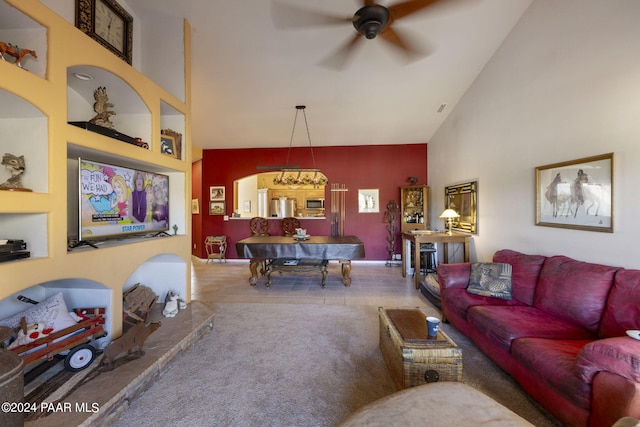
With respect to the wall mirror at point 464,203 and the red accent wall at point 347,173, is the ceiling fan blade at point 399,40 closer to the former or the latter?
the wall mirror at point 464,203

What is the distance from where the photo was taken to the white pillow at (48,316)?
1.74 meters

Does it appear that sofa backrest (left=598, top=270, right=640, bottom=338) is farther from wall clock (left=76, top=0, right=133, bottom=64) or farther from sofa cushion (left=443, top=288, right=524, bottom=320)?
wall clock (left=76, top=0, right=133, bottom=64)

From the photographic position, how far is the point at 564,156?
2541 mm

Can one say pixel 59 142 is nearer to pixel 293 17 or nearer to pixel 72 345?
pixel 72 345

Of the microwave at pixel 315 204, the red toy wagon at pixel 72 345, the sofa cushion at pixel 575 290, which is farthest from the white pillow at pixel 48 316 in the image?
the microwave at pixel 315 204

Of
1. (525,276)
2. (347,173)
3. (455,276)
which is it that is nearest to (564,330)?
(525,276)

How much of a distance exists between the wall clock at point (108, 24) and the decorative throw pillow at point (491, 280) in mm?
4317

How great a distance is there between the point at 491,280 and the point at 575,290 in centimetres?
68

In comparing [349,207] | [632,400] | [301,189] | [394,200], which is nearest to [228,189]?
[301,189]

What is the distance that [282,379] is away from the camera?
1916 millimetres

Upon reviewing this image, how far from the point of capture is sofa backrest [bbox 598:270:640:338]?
5.48 feet

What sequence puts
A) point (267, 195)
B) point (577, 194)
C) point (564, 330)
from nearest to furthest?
point (564, 330) → point (577, 194) → point (267, 195)

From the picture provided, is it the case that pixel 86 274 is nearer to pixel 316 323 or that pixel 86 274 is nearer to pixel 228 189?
pixel 316 323

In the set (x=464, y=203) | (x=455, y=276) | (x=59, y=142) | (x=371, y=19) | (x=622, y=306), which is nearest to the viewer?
(x=59, y=142)
